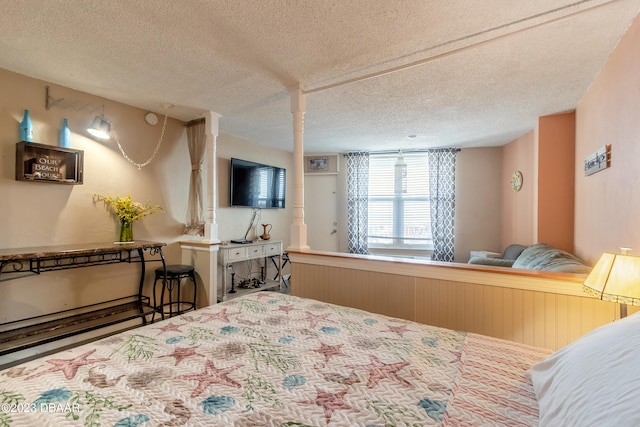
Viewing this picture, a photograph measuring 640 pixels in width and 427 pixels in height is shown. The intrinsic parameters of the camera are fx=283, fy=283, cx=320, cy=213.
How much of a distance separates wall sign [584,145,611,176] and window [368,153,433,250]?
256 centimetres

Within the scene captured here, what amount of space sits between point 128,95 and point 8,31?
95cm

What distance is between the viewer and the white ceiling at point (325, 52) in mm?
1553

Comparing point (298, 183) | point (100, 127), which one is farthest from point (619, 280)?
point (100, 127)

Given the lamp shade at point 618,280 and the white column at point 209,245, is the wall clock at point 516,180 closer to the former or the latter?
the lamp shade at point 618,280

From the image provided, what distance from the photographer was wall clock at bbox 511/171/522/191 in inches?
152

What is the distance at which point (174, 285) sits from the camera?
10.9 ft

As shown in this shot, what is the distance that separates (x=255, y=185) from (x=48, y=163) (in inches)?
91.8

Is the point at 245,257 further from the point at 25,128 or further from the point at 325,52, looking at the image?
the point at 325,52

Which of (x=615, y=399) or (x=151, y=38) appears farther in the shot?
(x=151, y=38)

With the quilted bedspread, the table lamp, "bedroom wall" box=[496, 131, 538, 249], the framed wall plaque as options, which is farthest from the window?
the framed wall plaque

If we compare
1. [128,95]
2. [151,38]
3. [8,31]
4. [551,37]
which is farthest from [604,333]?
[128,95]

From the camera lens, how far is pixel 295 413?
0.78 meters

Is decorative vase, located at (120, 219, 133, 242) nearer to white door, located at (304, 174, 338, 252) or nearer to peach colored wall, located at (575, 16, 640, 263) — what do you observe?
white door, located at (304, 174, 338, 252)

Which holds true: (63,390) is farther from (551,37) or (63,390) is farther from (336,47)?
(551,37)
